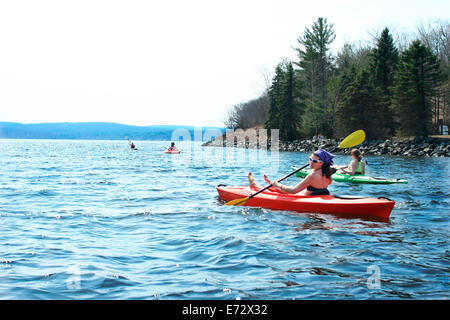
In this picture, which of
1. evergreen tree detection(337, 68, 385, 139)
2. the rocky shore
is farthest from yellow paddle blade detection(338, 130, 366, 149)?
evergreen tree detection(337, 68, 385, 139)

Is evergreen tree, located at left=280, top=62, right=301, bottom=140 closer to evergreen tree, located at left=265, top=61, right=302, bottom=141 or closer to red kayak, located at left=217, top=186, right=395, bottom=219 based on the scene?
evergreen tree, located at left=265, top=61, right=302, bottom=141

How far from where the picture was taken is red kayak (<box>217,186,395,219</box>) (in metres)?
7.99

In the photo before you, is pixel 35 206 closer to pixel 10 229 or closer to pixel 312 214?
pixel 10 229

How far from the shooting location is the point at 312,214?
8438mm

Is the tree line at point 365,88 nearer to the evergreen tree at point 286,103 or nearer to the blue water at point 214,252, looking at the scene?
the evergreen tree at point 286,103

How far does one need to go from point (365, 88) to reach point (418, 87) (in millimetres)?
5787

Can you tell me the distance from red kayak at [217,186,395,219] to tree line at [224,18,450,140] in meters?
32.4

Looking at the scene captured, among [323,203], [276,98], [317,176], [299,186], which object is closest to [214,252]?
[323,203]

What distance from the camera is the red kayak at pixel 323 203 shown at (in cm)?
799

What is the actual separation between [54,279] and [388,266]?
4.12m

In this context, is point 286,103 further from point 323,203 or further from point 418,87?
point 323,203

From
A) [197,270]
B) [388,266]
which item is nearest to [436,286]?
[388,266]

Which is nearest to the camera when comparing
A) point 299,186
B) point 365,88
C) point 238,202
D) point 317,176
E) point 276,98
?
point 317,176

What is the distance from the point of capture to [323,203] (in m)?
8.34
